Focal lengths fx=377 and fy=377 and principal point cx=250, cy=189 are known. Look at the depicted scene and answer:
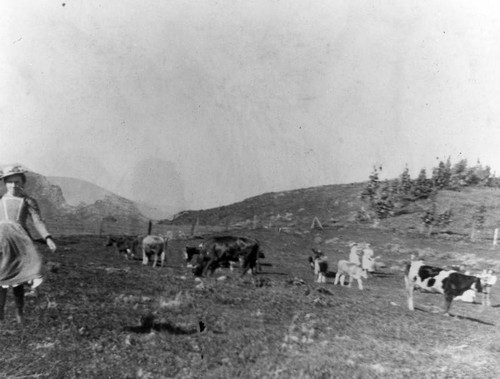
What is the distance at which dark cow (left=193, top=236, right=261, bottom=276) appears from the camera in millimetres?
14203

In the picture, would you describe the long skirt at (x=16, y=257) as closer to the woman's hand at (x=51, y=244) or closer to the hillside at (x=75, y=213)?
the woman's hand at (x=51, y=244)

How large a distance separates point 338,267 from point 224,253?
479cm

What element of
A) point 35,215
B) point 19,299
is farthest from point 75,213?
point 35,215

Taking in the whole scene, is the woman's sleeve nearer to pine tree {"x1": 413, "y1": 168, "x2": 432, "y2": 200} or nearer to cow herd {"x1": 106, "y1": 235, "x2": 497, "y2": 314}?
cow herd {"x1": 106, "y1": 235, "x2": 497, "y2": 314}

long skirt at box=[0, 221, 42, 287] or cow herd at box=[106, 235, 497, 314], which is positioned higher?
long skirt at box=[0, 221, 42, 287]

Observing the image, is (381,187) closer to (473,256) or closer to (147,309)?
(473,256)

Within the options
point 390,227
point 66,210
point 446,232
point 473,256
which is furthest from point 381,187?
point 66,210

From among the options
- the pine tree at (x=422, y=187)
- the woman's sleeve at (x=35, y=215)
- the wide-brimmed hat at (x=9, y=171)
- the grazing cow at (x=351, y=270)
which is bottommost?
the grazing cow at (x=351, y=270)

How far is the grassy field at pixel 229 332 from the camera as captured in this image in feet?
17.6

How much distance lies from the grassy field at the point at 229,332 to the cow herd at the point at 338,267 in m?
0.74

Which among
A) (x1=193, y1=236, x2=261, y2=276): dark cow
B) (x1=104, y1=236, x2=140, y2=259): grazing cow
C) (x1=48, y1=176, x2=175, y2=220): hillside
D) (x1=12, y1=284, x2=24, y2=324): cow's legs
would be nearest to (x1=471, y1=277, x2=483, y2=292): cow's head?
(x1=193, y1=236, x2=261, y2=276): dark cow

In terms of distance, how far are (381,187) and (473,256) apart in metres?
31.3

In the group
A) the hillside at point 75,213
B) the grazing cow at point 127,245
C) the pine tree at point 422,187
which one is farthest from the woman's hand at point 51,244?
the pine tree at point 422,187

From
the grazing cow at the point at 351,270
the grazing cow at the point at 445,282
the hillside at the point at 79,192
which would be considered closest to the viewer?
the grazing cow at the point at 445,282
